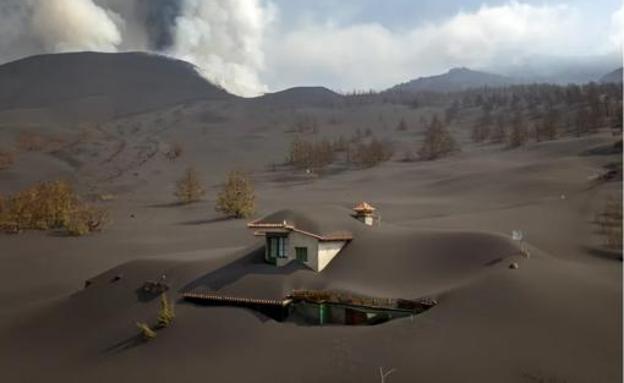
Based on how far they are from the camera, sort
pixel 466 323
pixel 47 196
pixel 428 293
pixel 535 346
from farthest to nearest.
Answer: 1. pixel 47 196
2. pixel 428 293
3. pixel 466 323
4. pixel 535 346

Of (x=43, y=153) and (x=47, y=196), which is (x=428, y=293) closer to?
(x=47, y=196)

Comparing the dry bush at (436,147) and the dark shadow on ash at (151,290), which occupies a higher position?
the dry bush at (436,147)

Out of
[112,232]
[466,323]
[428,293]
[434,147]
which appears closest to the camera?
[466,323]

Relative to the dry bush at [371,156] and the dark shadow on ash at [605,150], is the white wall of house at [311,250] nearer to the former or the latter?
the dark shadow on ash at [605,150]

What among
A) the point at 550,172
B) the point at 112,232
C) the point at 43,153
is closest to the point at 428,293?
the point at 112,232

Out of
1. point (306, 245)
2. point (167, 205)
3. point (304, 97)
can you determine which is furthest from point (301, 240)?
point (304, 97)

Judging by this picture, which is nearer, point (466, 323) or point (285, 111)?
point (466, 323)

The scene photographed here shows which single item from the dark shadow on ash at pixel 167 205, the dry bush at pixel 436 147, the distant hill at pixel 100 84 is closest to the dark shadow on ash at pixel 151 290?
the dark shadow on ash at pixel 167 205
